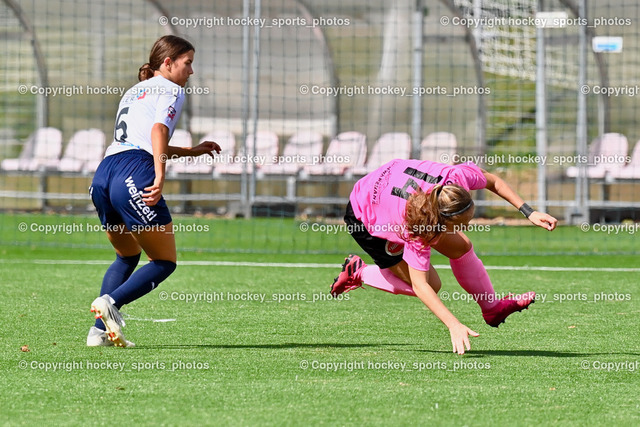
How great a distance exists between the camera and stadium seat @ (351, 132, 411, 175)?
663 inches

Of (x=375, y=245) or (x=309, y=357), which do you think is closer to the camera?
(x=309, y=357)

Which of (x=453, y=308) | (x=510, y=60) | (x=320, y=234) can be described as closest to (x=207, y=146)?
(x=453, y=308)

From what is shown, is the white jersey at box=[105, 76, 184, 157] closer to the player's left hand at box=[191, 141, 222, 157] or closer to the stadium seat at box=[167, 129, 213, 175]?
the player's left hand at box=[191, 141, 222, 157]

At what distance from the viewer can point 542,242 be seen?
13.2 m

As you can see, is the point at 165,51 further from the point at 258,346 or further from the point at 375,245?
the point at 258,346

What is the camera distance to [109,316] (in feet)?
18.4

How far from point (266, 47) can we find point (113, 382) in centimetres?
1411

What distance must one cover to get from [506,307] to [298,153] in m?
12.0

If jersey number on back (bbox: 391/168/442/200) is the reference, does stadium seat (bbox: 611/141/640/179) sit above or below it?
below

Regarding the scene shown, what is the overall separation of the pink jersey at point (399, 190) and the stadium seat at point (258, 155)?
9.90m

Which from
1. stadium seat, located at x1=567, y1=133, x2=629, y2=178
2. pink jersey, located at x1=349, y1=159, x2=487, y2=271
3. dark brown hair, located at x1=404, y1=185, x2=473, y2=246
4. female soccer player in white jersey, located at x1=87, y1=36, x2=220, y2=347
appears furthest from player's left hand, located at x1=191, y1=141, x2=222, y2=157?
stadium seat, located at x1=567, y1=133, x2=629, y2=178

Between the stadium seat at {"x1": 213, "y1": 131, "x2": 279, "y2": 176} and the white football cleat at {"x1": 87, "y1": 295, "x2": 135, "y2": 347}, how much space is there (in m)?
10.2

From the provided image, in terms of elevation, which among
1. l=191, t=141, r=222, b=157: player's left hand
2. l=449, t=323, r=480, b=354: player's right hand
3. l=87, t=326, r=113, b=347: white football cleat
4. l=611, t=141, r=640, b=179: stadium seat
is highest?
l=191, t=141, r=222, b=157: player's left hand

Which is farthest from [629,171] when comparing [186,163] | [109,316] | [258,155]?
[109,316]
